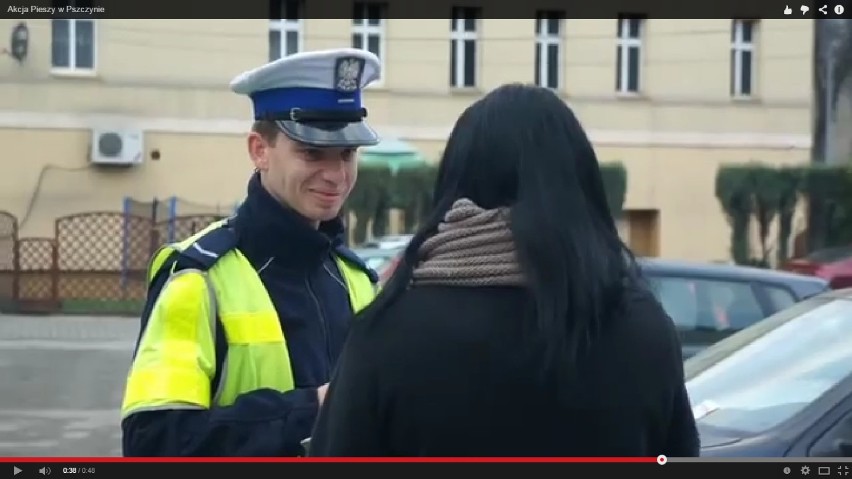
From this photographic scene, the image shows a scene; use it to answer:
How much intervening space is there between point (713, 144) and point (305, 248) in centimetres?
2292

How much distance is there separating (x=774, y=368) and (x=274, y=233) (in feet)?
8.66

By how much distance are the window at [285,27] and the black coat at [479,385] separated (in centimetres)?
1651

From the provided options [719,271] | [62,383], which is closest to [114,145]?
[62,383]

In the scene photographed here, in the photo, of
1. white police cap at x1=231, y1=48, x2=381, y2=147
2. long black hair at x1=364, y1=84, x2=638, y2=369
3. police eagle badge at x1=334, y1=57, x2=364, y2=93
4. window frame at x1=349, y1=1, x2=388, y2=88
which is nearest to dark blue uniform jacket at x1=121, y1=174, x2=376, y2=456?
white police cap at x1=231, y1=48, x2=381, y2=147

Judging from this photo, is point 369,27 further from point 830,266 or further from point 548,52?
point 830,266

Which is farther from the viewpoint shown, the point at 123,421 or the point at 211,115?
the point at 211,115

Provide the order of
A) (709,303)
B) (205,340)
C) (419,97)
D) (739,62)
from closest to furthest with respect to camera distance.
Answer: (205,340)
(709,303)
(419,97)
(739,62)

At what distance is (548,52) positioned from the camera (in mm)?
21422

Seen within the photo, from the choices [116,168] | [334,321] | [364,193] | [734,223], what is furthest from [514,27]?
[334,321]

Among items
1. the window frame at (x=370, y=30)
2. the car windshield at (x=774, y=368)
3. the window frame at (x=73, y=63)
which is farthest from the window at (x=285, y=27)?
the car windshield at (x=774, y=368)

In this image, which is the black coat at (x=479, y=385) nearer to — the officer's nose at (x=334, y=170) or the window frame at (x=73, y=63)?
the officer's nose at (x=334, y=170)

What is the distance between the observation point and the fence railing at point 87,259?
68.7 feet
